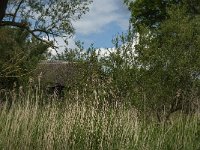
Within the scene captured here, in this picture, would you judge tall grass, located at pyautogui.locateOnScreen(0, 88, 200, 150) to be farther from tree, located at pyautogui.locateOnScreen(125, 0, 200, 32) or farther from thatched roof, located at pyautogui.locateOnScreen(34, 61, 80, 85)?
tree, located at pyautogui.locateOnScreen(125, 0, 200, 32)

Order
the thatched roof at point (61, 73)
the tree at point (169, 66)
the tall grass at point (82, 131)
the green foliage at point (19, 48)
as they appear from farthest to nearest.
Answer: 1. the green foliage at point (19, 48)
2. the thatched roof at point (61, 73)
3. the tree at point (169, 66)
4. the tall grass at point (82, 131)

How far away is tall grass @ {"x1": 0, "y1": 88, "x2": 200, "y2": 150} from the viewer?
8477 mm

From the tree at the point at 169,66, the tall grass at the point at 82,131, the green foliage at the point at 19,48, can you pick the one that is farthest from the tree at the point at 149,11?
the tall grass at the point at 82,131

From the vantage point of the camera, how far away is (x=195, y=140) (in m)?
9.88

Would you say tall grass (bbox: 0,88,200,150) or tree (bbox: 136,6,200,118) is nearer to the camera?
tall grass (bbox: 0,88,200,150)

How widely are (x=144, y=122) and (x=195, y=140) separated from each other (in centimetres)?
119

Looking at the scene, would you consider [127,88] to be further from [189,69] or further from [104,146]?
[104,146]

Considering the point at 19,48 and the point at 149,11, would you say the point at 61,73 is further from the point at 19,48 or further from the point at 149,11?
the point at 149,11

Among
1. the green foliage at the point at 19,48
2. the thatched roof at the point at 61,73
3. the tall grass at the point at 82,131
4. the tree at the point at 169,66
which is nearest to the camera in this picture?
the tall grass at the point at 82,131

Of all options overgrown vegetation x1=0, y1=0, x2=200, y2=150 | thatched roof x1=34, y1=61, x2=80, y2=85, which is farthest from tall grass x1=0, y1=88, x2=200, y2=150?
thatched roof x1=34, y1=61, x2=80, y2=85

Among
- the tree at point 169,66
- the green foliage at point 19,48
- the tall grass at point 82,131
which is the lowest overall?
the tall grass at point 82,131

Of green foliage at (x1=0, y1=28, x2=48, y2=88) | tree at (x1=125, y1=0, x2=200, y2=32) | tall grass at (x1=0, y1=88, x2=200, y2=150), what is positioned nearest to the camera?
tall grass at (x1=0, y1=88, x2=200, y2=150)

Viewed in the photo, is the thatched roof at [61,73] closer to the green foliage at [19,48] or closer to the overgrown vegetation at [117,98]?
the overgrown vegetation at [117,98]

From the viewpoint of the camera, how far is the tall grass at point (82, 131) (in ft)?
27.8
